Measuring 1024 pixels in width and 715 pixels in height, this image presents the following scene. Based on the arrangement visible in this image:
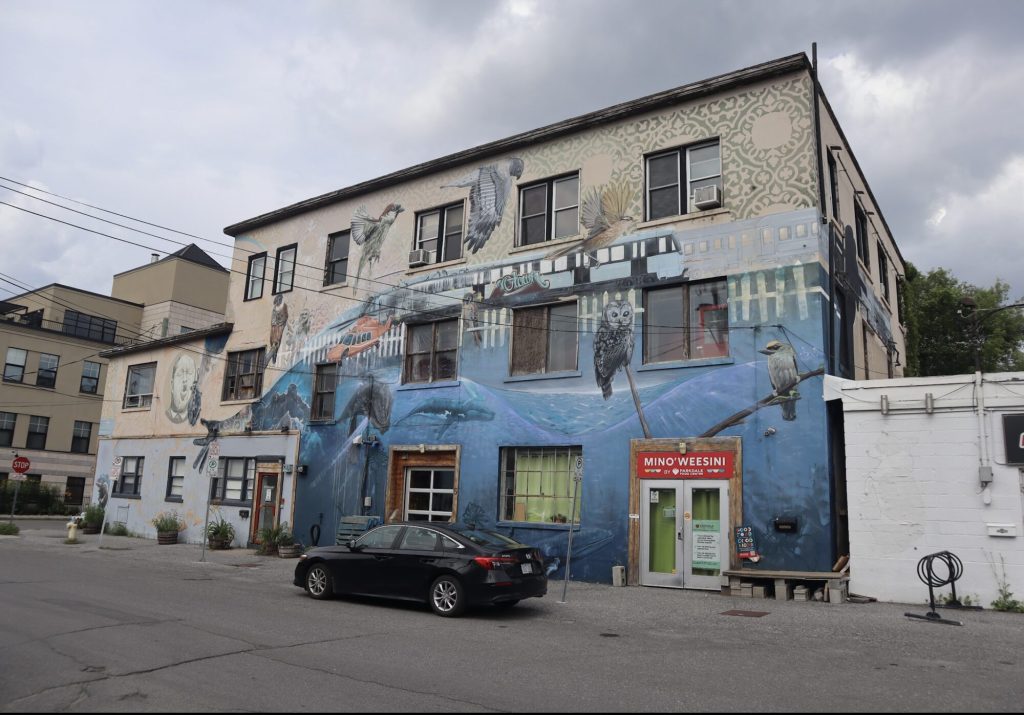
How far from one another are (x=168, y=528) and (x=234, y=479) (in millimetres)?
2806

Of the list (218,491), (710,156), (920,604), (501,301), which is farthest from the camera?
(218,491)

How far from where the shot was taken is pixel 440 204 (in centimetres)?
2070

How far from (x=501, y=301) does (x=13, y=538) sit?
1879 centimetres

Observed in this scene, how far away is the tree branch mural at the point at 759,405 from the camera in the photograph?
559 inches

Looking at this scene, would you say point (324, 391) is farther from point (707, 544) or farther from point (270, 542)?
point (707, 544)

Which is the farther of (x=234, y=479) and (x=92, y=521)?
(x=92, y=521)

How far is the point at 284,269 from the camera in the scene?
80.7ft

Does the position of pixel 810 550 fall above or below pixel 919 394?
below

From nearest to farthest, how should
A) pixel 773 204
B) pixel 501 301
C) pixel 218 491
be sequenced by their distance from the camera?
pixel 773 204 → pixel 501 301 → pixel 218 491

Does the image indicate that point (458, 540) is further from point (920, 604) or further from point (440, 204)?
point (440, 204)

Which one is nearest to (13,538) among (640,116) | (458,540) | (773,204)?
(458,540)

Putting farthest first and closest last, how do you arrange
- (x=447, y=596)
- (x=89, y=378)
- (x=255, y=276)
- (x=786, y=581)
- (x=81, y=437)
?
(x=89, y=378)
(x=81, y=437)
(x=255, y=276)
(x=786, y=581)
(x=447, y=596)

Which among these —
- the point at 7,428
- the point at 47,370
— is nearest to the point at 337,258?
the point at 7,428

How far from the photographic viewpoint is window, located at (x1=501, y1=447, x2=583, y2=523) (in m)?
16.7
